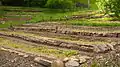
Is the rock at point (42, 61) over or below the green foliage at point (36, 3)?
over

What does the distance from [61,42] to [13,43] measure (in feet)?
13.0

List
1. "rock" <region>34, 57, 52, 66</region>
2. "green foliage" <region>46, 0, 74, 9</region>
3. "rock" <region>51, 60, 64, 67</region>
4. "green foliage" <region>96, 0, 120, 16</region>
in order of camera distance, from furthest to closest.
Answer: "green foliage" <region>46, 0, 74, 9</region>, "green foliage" <region>96, 0, 120, 16</region>, "rock" <region>34, 57, 52, 66</region>, "rock" <region>51, 60, 64, 67</region>

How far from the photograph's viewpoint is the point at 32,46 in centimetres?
1922

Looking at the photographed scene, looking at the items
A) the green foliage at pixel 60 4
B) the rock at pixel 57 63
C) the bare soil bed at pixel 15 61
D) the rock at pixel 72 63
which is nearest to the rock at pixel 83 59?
the rock at pixel 72 63

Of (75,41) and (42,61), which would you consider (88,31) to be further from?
(42,61)

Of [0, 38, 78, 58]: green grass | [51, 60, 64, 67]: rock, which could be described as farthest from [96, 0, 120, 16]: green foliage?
[51, 60, 64, 67]: rock

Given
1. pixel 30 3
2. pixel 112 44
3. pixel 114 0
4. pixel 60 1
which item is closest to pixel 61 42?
pixel 112 44

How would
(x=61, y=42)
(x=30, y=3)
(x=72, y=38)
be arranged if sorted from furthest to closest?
(x=30, y=3) → (x=72, y=38) → (x=61, y=42)

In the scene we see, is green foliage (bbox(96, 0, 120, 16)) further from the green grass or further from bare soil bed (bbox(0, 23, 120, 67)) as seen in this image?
the green grass

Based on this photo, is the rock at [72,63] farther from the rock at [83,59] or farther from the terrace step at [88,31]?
the terrace step at [88,31]

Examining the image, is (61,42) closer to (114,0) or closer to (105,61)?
(105,61)

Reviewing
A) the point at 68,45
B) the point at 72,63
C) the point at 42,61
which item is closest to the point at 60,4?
the point at 68,45

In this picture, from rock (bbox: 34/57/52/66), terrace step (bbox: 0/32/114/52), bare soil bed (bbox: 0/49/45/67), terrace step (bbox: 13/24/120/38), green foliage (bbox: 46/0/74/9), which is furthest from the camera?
green foliage (bbox: 46/0/74/9)

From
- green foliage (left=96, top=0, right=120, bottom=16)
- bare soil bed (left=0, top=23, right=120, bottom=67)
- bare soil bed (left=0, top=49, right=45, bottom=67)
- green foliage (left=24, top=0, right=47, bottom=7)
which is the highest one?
green foliage (left=96, top=0, right=120, bottom=16)
